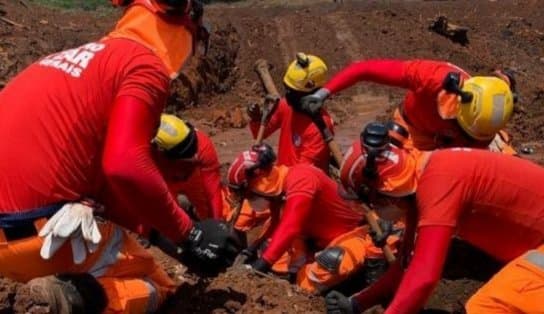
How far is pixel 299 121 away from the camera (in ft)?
29.3

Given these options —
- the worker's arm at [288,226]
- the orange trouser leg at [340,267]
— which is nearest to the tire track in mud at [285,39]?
the orange trouser leg at [340,267]

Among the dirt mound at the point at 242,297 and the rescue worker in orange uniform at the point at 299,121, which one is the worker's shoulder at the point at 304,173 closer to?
the rescue worker in orange uniform at the point at 299,121

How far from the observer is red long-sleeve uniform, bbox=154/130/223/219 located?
8.03 metres

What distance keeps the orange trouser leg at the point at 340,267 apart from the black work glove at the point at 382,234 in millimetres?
283

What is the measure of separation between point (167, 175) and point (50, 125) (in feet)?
10.7

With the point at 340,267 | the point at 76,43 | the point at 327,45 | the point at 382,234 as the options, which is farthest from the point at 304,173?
the point at 327,45

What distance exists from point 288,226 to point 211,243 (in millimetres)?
2274

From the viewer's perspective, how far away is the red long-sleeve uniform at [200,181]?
803cm

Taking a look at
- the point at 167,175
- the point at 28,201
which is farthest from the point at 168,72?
Result: the point at 167,175

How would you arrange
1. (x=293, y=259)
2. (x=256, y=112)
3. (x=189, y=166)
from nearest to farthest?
(x=293, y=259) → (x=189, y=166) → (x=256, y=112)

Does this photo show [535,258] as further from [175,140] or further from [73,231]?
[175,140]

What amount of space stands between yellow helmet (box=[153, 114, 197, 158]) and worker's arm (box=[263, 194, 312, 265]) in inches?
40.2

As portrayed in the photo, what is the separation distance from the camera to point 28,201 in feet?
15.8

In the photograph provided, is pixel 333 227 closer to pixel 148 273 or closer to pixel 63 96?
pixel 148 273
